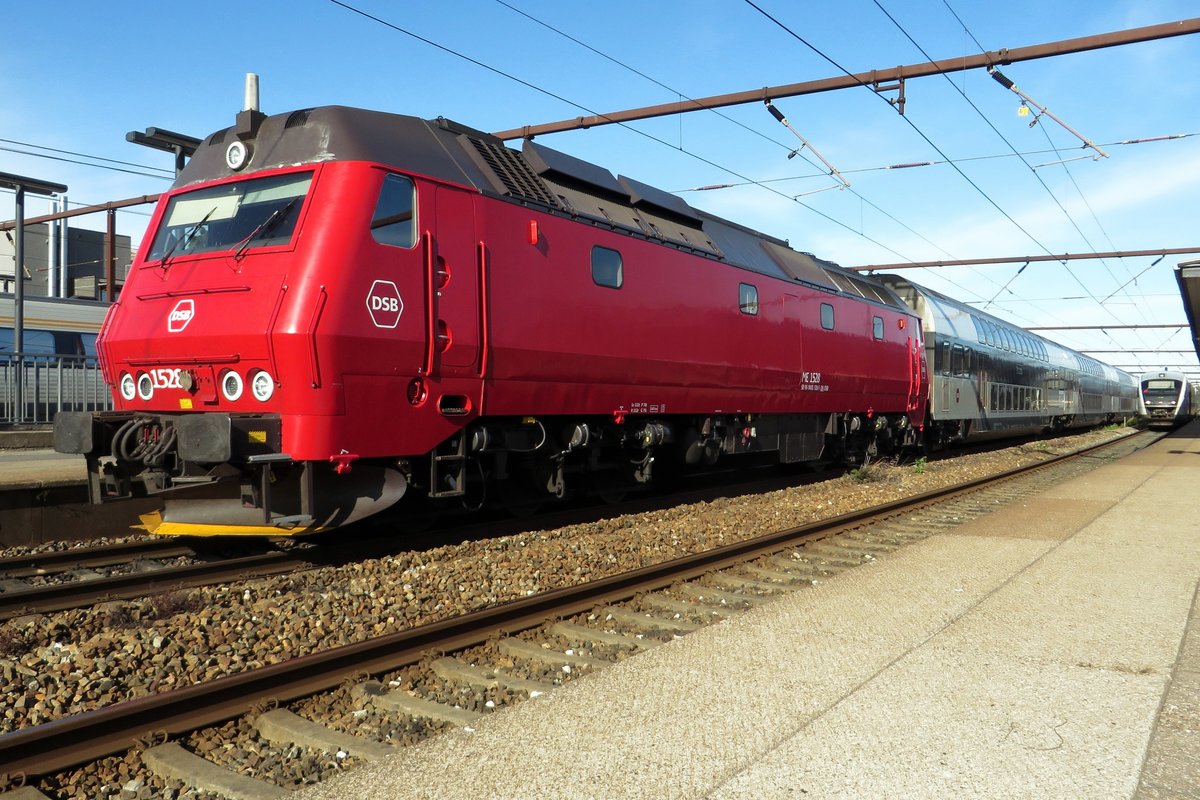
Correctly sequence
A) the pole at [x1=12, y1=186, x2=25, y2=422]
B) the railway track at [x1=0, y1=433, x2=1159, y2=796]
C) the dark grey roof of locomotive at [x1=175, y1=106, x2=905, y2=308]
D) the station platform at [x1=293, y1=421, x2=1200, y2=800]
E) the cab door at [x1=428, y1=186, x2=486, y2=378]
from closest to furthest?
the station platform at [x1=293, y1=421, x2=1200, y2=800]
the railway track at [x1=0, y1=433, x2=1159, y2=796]
the dark grey roof of locomotive at [x1=175, y1=106, x2=905, y2=308]
the cab door at [x1=428, y1=186, x2=486, y2=378]
the pole at [x1=12, y1=186, x2=25, y2=422]

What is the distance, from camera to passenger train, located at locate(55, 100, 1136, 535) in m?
6.52

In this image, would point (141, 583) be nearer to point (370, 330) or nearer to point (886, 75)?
point (370, 330)

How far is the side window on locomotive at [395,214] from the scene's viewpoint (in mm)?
6879

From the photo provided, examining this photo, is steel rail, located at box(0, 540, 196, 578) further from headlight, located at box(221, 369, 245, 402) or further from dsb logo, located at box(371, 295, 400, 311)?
dsb logo, located at box(371, 295, 400, 311)

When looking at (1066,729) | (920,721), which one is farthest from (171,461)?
(1066,729)

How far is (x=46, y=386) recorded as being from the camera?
15172 mm

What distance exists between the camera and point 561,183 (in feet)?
30.3

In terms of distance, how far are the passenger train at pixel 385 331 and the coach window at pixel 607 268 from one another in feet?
0.07

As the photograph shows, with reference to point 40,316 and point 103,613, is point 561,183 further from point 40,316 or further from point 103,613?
point 40,316

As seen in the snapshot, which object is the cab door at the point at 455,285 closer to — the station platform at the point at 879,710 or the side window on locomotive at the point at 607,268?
the side window on locomotive at the point at 607,268

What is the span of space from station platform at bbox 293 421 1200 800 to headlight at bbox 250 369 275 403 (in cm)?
344

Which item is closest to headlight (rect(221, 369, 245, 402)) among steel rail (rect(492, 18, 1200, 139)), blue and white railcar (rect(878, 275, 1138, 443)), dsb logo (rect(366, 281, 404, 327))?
dsb logo (rect(366, 281, 404, 327))

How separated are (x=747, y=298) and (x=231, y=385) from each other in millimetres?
7326

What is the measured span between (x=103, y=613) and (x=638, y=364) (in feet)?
18.5
